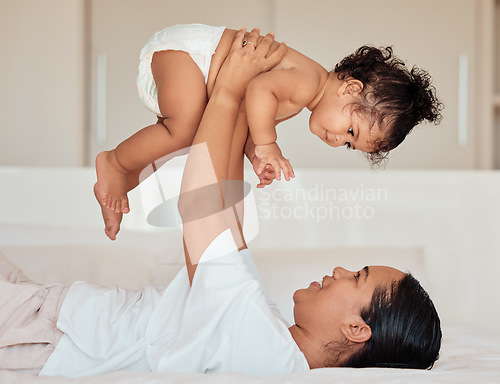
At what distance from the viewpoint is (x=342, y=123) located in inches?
30.0

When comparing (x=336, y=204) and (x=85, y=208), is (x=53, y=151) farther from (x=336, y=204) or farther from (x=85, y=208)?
(x=336, y=204)

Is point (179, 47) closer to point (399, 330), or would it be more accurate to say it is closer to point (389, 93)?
point (389, 93)

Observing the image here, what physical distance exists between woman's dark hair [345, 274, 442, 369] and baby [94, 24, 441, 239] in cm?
22

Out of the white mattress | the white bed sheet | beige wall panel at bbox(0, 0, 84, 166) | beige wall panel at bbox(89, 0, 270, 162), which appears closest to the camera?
the white mattress

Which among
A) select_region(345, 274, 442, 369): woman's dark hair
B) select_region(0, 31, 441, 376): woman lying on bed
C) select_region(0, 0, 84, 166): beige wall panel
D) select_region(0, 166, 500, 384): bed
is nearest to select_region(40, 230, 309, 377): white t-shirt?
select_region(0, 31, 441, 376): woman lying on bed

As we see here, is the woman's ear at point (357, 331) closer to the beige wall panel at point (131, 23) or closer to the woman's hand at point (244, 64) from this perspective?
the woman's hand at point (244, 64)

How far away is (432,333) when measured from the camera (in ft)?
2.83

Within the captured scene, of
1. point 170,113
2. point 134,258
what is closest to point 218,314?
point 170,113

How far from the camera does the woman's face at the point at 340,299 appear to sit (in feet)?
2.84

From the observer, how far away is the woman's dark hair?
85 cm

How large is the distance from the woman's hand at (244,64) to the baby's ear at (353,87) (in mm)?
94

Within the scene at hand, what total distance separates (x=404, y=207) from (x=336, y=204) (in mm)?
274

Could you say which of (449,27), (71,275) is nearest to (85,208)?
(71,275)

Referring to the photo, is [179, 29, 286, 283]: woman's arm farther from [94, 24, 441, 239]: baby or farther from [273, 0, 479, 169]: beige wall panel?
[273, 0, 479, 169]: beige wall panel
